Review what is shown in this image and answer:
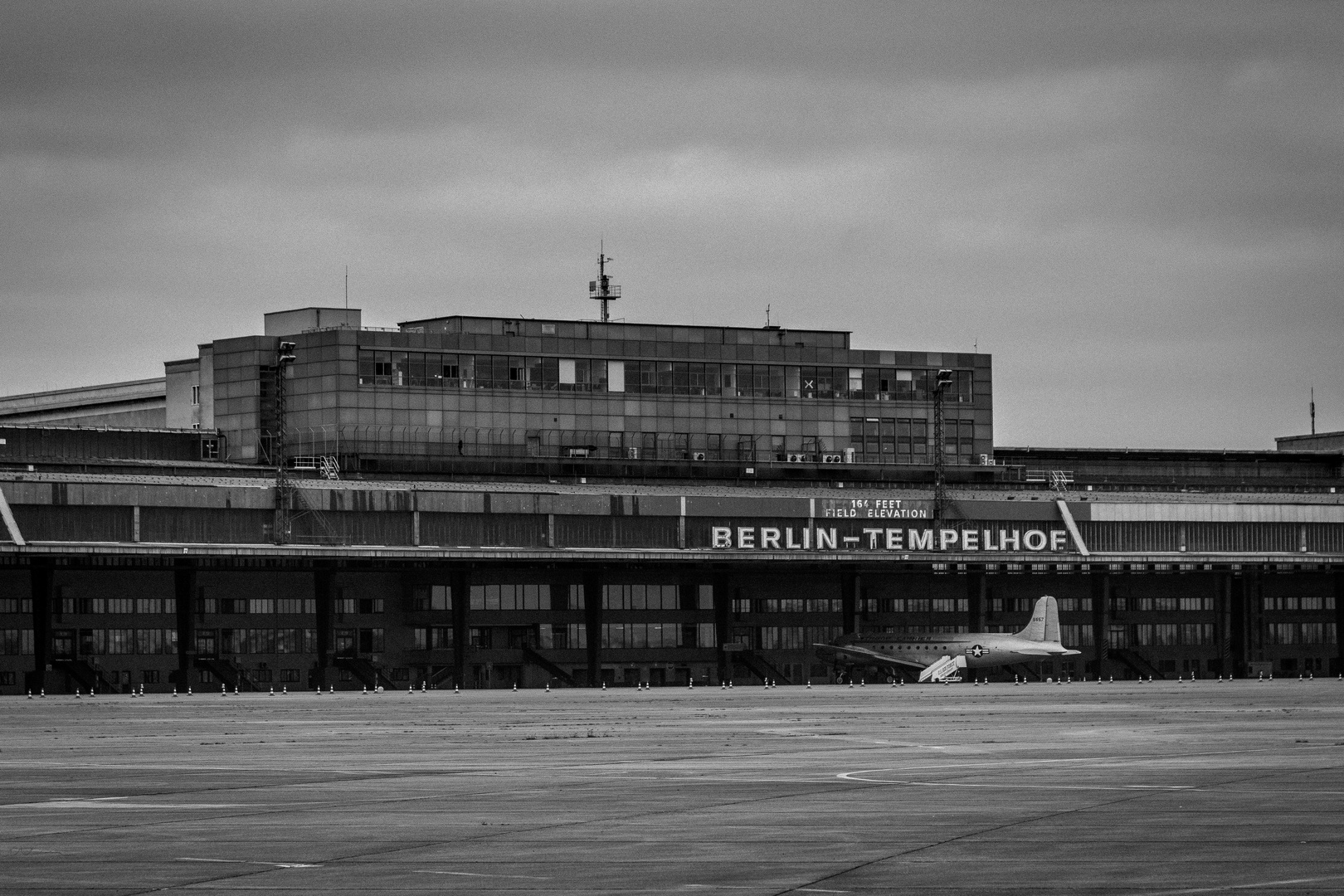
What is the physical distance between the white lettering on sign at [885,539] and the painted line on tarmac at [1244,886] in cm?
12771

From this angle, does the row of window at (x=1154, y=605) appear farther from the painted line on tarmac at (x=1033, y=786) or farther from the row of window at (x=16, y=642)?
the painted line on tarmac at (x=1033, y=786)

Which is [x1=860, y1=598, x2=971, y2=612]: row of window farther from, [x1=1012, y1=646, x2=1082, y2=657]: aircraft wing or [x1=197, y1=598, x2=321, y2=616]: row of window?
[x1=197, y1=598, x2=321, y2=616]: row of window

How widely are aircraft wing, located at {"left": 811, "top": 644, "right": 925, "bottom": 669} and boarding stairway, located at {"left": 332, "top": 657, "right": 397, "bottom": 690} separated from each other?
32.6 m

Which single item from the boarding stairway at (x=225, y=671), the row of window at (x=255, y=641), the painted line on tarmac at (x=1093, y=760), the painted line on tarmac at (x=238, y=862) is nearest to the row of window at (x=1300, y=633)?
the row of window at (x=255, y=641)

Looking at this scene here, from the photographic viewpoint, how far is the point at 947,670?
151500 millimetres

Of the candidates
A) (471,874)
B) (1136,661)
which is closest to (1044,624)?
(1136,661)

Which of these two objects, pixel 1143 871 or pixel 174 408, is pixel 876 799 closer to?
pixel 1143 871

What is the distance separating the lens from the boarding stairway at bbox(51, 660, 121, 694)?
134875 mm

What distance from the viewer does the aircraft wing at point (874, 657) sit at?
15475cm

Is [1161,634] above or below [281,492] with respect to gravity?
below

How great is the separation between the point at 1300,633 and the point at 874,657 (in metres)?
42.5

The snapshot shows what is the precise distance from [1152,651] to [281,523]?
70.9 meters

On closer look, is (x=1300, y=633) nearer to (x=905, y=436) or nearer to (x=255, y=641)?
(x=905, y=436)

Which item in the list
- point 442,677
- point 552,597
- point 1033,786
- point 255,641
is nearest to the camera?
point 1033,786
